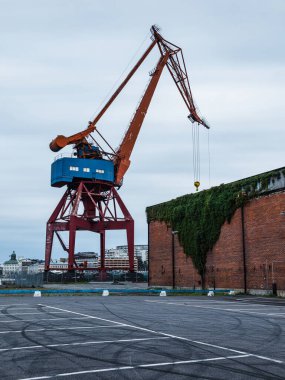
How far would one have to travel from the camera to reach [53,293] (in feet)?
119

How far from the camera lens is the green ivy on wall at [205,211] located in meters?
35.3

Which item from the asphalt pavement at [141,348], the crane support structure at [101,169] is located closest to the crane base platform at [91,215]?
the crane support structure at [101,169]

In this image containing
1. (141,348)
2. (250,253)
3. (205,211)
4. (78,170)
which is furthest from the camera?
(78,170)

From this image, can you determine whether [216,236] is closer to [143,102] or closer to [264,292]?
[264,292]

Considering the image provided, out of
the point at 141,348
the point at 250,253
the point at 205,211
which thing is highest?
the point at 205,211

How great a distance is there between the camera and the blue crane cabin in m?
56.0

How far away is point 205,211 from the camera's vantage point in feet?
132

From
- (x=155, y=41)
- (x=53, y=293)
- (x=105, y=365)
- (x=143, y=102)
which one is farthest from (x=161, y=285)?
(x=105, y=365)

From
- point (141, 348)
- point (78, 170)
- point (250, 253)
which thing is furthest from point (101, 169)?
point (141, 348)

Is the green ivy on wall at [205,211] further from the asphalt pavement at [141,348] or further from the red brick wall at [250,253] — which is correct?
the asphalt pavement at [141,348]

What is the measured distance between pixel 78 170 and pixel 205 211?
2154 centimetres

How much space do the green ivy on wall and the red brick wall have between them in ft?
2.27

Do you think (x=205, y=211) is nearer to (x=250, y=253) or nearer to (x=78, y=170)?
(x=250, y=253)

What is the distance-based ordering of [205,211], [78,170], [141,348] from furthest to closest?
[78,170] < [205,211] < [141,348]
